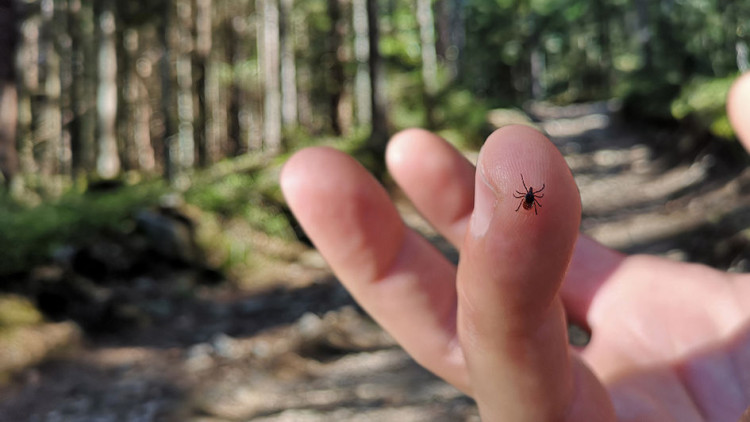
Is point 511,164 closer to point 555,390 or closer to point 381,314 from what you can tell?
point 555,390

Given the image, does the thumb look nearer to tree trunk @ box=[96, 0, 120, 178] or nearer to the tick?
the tick

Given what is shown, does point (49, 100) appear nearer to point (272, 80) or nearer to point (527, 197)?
point (272, 80)

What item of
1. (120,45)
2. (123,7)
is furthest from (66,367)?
(120,45)

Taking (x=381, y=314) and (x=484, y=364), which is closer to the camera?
(x=484, y=364)

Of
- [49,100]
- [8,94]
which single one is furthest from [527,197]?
[49,100]

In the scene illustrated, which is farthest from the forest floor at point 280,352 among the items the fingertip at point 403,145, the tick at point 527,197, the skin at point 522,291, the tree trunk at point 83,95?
the tree trunk at point 83,95

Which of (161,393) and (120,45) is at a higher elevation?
(120,45)
